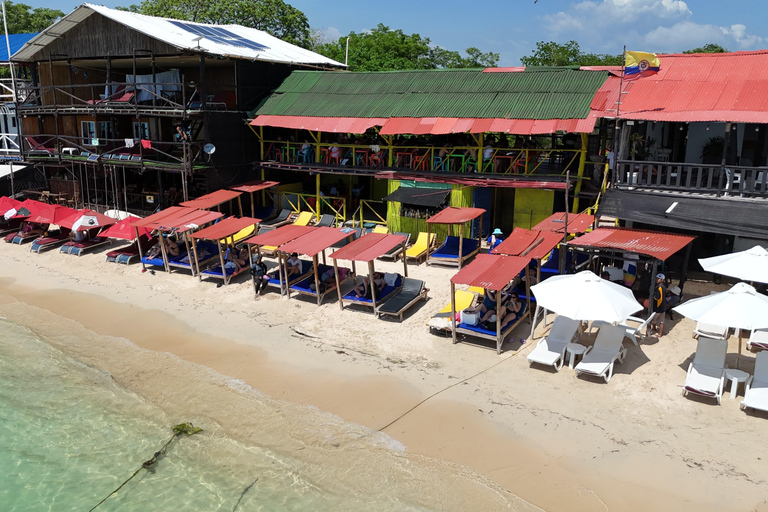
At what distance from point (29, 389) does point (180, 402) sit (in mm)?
4688

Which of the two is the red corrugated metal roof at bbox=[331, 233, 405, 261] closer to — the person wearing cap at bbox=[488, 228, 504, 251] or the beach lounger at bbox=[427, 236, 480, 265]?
the beach lounger at bbox=[427, 236, 480, 265]

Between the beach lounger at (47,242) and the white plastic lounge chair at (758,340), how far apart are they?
25.3 metres

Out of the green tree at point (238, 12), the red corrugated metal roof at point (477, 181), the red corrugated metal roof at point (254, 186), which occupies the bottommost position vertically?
→ the red corrugated metal roof at point (254, 186)

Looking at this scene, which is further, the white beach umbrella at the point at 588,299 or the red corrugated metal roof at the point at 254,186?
the red corrugated metal roof at the point at 254,186

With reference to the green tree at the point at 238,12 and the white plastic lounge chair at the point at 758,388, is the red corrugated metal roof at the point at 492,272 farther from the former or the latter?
the green tree at the point at 238,12

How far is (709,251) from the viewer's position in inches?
710

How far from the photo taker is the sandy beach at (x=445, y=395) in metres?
10.1

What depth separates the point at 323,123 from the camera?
976 inches

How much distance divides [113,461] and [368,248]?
8.41 metres

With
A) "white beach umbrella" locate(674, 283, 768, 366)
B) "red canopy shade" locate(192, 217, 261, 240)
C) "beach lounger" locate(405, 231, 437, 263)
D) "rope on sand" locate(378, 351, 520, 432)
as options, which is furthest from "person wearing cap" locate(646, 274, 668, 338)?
"red canopy shade" locate(192, 217, 261, 240)

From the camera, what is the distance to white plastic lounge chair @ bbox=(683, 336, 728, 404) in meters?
11.8

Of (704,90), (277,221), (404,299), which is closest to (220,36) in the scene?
(277,221)

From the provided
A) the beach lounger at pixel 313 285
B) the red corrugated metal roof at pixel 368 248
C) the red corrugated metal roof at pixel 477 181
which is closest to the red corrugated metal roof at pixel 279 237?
the beach lounger at pixel 313 285

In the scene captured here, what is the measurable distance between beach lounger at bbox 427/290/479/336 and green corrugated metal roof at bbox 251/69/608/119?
26.8 feet
